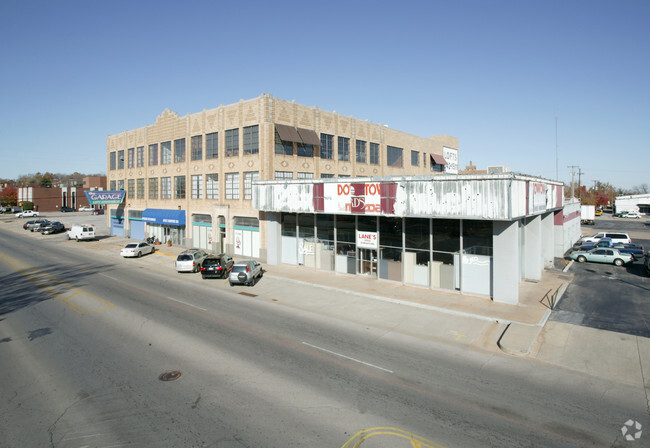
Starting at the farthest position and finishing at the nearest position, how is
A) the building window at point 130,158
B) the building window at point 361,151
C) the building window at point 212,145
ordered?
the building window at point 130,158 < the building window at point 361,151 < the building window at point 212,145

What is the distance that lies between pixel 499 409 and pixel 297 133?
27.8 meters

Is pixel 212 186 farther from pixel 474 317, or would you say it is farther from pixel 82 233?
pixel 474 317

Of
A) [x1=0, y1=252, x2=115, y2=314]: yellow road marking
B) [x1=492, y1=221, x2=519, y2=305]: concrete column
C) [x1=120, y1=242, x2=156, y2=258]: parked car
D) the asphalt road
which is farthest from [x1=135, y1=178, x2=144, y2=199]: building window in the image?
[x1=492, y1=221, x2=519, y2=305]: concrete column

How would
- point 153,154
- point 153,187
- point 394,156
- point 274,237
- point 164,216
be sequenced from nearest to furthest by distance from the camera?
point 274,237
point 164,216
point 153,154
point 153,187
point 394,156

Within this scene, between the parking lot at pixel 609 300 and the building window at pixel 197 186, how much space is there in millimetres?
32634

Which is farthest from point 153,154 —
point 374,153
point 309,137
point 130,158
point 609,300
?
point 609,300

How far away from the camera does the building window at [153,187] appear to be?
45844mm

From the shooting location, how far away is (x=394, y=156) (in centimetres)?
4709

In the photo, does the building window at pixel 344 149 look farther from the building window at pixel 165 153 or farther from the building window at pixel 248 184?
the building window at pixel 165 153

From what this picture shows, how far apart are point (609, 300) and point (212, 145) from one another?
3382 centimetres

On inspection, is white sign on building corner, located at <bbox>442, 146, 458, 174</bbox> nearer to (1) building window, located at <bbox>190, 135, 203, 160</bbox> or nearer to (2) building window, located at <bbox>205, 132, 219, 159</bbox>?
(2) building window, located at <bbox>205, 132, 219, 159</bbox>

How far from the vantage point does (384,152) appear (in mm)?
44688

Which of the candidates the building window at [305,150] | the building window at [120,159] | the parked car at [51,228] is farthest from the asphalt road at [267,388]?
the parked car at [51,228]

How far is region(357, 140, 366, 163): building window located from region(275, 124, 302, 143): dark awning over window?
31.4 ft
